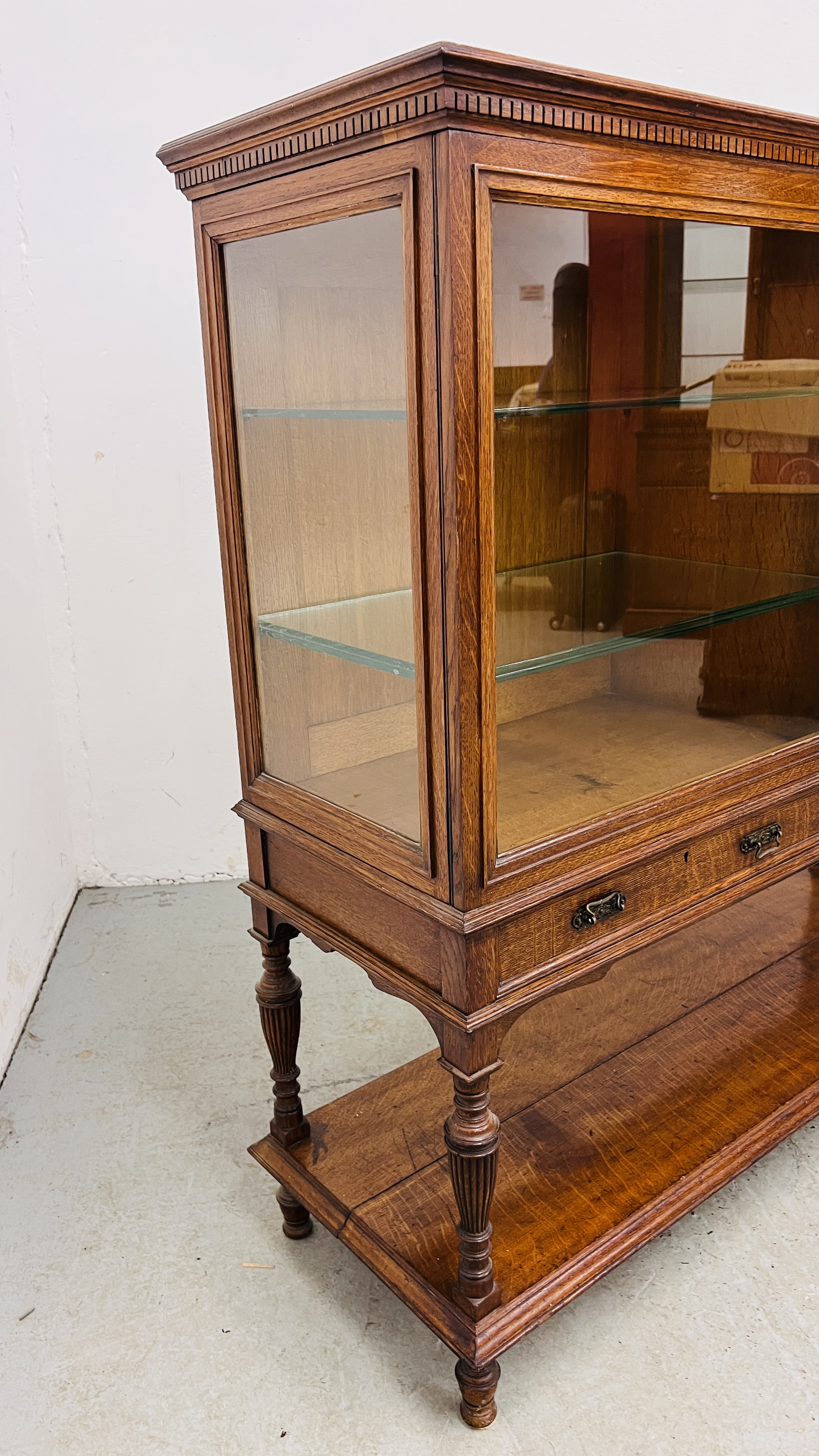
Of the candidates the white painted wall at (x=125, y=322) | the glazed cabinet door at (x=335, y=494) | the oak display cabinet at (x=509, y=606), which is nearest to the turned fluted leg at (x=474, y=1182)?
the oak display cabinet at (x=509, y=606)

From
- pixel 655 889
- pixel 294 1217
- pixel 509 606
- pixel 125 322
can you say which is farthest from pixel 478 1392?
pixel 125 322

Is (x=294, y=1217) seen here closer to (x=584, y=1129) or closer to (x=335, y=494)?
(x=584, y=1129)

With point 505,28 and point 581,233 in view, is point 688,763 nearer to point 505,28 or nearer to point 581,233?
point 581,233

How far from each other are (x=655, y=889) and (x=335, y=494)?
638 millimetres

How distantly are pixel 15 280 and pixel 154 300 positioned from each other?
300 millimetres

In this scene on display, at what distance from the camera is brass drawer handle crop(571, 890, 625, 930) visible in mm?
1312

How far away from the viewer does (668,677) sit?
1575 mm

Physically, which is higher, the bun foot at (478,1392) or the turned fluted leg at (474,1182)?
the turned fluted leg at (474,1182)

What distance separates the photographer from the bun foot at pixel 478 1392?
4.50 feet

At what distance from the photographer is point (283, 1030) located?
1631 mm

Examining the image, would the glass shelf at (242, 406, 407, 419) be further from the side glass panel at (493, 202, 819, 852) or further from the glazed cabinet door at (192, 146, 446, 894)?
the side glass panel at (493, 202, 819, 852)

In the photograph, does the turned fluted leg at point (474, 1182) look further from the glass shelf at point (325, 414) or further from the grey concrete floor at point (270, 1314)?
→ the glass shelf at point (325, 414)

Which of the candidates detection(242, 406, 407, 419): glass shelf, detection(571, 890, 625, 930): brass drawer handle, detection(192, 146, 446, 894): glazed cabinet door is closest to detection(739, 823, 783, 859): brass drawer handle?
detection(571, 890, 625, 930): brass drawer handle

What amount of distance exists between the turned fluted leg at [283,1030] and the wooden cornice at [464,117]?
101 cm
